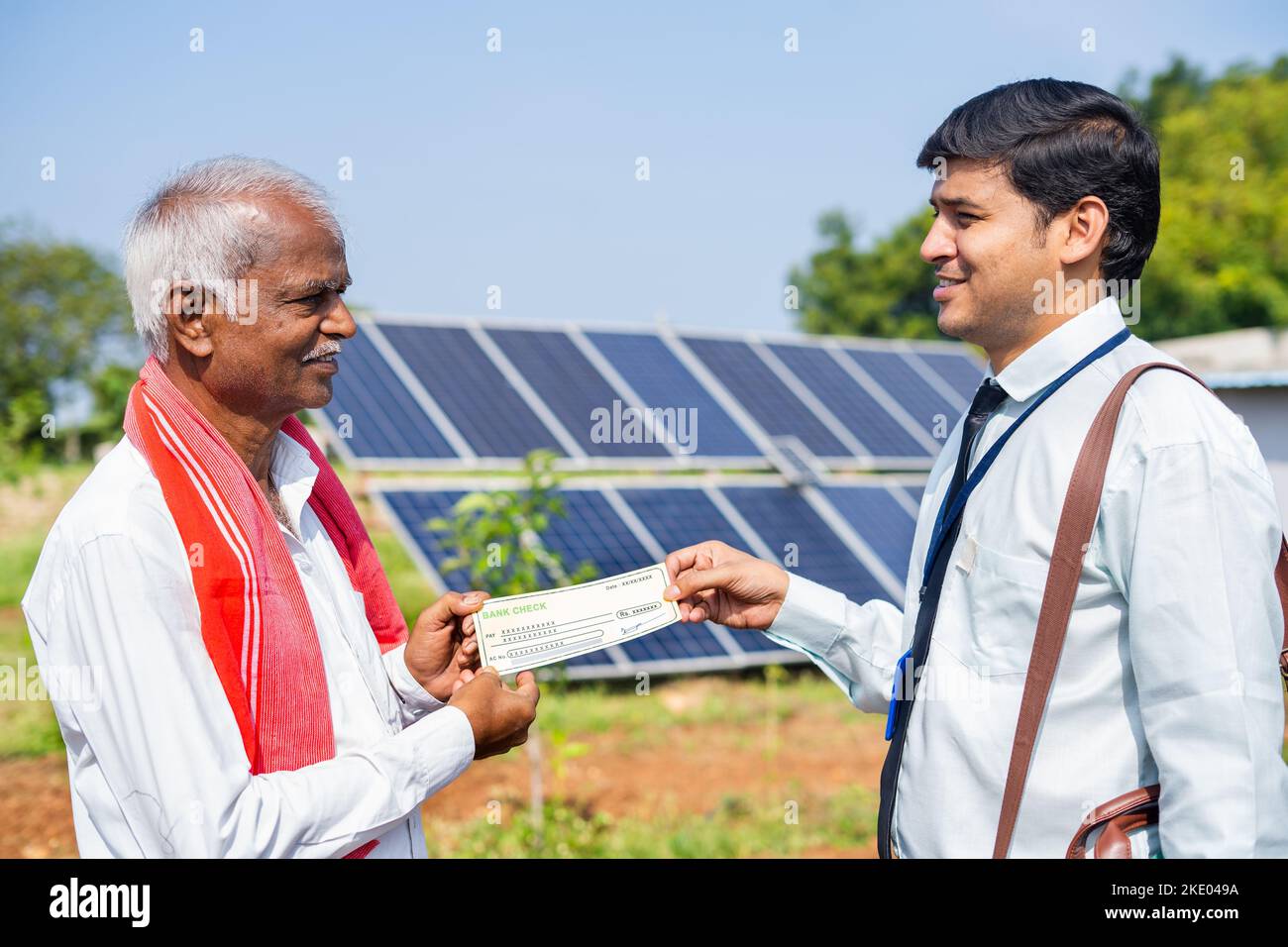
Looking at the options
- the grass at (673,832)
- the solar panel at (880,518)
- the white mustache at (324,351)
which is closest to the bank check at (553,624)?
the white mustache at (324,351)

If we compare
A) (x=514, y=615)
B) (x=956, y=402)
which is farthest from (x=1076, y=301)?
(x=956, y=402)

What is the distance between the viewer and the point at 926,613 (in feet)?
8.87

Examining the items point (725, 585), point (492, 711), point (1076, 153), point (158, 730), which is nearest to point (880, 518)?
point (725, 585)

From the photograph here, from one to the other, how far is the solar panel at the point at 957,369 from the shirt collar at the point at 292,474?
1184cm

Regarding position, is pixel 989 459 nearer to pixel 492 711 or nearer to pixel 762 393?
pixel 492 711

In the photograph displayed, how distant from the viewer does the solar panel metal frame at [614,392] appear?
31.2ft

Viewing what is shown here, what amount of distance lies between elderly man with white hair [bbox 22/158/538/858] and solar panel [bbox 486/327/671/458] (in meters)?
7.45

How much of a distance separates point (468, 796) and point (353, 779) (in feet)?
16.9

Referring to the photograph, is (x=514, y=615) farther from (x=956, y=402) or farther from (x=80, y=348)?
(x=80, y=348)

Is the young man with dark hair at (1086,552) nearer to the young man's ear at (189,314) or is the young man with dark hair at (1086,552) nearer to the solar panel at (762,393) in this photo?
the young man's ear at (189,314)

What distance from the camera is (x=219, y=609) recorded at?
2.41 m

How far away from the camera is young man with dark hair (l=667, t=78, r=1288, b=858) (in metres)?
2.21

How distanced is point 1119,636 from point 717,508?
7.82 m
